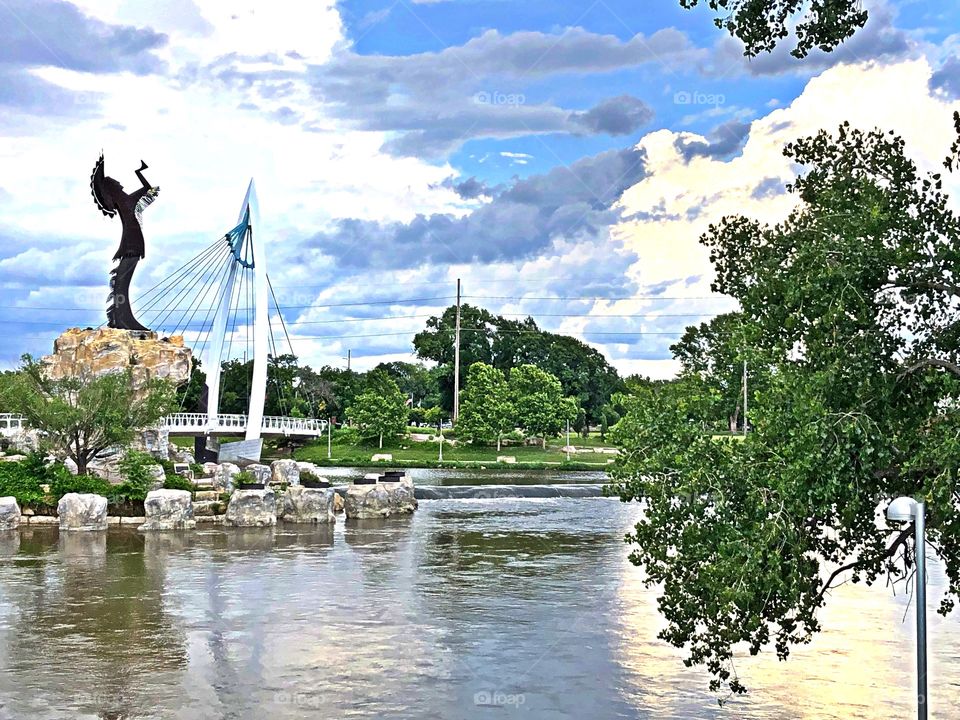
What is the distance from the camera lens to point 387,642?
15797 millimetres

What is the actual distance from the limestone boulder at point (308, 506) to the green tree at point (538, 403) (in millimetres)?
43330

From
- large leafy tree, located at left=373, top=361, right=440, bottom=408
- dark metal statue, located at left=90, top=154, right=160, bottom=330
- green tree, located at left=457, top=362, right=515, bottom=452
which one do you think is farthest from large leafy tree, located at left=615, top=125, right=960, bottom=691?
large leafy tree, located at left=373, top=361, right=440, bottom=408

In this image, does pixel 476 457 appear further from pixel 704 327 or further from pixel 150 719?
pixel 150 719

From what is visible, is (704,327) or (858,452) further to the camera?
(704,327)

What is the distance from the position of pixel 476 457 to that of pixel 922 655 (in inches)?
2425

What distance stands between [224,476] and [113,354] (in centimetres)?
1084

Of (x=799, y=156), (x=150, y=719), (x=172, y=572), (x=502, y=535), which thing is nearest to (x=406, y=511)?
(x=502, y=535)

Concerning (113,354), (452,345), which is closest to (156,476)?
(113,354)

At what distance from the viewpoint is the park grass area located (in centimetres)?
6425

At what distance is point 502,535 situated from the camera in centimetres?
3023

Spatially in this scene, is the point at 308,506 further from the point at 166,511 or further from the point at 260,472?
the point at 260,472

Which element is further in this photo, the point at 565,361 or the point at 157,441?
the point at 565,361

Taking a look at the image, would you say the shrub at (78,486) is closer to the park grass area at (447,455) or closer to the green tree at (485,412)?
the park grass area at (447,455)

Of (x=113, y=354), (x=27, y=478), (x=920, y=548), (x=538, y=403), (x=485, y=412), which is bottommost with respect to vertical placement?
(x=27, y=478)
